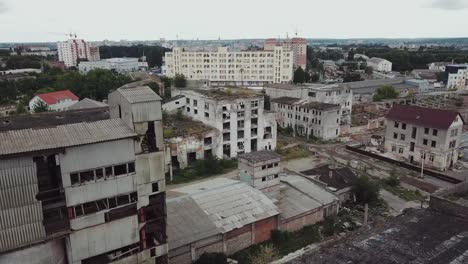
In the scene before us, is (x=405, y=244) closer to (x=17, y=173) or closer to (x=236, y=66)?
(x=17, y=173)

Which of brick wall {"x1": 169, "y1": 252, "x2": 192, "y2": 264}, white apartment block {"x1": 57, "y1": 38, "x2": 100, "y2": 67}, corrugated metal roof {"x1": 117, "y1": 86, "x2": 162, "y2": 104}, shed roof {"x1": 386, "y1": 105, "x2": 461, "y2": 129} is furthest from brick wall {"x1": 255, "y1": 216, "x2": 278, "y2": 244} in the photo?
white apartment block {"x1": 57, "y1": 38, "x2": 100, "y2": 67}

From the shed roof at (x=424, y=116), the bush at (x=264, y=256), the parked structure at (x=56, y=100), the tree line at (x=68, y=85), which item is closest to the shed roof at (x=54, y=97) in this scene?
the parked structure at (x=56, y=100)

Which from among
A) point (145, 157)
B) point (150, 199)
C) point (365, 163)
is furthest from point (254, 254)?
point (365, 163)

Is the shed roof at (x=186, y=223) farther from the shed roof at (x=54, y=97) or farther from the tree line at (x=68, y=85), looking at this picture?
the tree line at (x=68, y=85)

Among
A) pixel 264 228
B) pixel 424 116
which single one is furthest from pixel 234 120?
pixel 424 116

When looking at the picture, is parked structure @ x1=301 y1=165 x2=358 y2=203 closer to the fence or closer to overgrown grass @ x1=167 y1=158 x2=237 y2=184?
overgrown grass @ x1=167 y1=158 x2=237 y2=184
